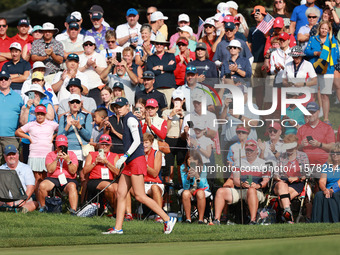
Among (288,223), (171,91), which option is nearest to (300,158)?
(288,223)

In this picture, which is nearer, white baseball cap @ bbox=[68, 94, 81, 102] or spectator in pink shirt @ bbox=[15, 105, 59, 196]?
spectator in pink shirt @ bbox=[15, 105, 59, 196]

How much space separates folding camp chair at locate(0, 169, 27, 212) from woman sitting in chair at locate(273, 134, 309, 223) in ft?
15.1

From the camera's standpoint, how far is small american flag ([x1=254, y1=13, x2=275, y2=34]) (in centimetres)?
1821

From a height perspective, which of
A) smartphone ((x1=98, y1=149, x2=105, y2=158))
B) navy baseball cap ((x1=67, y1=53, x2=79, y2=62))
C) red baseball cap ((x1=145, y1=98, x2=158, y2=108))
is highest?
navy baseball cap ((x1=67, y1=53, x2=79, y2=62))

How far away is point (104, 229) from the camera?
45.1ft

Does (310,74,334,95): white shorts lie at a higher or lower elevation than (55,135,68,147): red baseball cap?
higher

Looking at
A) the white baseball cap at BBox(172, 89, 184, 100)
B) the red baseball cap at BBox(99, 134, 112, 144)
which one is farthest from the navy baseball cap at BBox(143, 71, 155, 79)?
the red baseball cap at BBox(99, 134, 112, 144)

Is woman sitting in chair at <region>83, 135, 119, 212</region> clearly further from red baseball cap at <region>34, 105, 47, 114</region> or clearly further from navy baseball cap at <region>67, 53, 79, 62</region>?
navy baseball cap at <region>67, 53, 79, 62</region>

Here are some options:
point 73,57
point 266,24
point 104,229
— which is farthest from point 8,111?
point 266,24

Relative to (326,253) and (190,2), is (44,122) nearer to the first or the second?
(326,253)

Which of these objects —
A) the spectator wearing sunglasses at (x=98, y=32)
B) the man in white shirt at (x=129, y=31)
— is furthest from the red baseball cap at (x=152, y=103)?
the man in white shirt at (x=129, y=31)

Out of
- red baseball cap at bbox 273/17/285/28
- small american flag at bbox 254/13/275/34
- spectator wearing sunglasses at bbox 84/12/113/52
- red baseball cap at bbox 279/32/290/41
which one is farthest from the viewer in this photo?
spectator wearing sunglasses at bbox 84/12/113/52

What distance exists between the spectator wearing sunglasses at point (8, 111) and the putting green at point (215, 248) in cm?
473

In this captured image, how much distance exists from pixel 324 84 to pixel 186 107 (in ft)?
9.14
